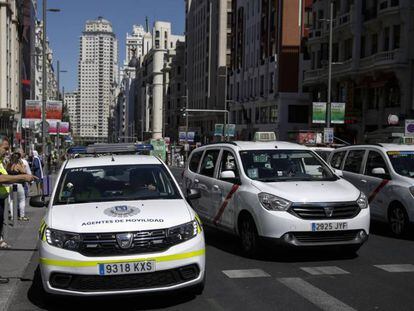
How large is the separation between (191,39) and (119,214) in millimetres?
108507

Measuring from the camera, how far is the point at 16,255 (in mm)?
9195

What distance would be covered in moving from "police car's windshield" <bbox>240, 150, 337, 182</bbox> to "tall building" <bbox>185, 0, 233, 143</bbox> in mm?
73293

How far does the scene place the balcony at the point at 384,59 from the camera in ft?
119

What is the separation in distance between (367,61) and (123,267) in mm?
36848

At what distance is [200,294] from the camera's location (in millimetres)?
6730

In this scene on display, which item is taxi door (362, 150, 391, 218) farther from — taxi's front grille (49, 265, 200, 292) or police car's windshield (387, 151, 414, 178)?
taxi's front grille (49, 265, 200, 292)

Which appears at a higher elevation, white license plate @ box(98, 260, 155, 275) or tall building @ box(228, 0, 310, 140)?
tall building @ box(228, 0, 310, 140)

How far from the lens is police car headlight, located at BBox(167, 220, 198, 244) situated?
19.7 feet

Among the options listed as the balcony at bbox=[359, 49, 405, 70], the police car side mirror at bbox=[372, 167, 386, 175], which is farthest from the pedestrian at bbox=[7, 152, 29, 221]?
the balcony at bbox=[359, 49, 405, 70]

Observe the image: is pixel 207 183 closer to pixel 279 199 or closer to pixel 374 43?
pixel 279 199

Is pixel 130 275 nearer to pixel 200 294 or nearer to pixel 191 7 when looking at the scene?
pixel 200 294

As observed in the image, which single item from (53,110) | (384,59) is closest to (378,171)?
(53,110)

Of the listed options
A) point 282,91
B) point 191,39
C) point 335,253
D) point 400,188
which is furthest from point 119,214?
point 191,39

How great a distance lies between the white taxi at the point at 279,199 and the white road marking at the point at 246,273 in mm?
577
